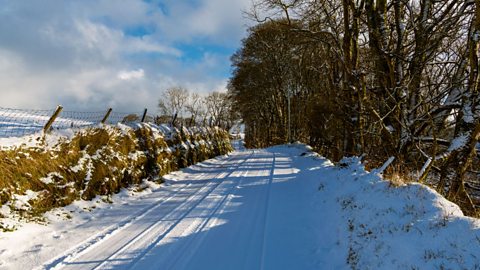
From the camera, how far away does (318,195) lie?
Result: 1022 centimetres

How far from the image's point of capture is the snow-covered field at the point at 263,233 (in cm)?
477

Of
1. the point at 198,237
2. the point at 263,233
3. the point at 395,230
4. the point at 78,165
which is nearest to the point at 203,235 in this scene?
the point at 198,237

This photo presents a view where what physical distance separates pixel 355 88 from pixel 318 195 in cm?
435

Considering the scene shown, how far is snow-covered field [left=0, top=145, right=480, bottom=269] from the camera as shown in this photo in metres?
4.77

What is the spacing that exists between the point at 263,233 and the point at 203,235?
1.23 m

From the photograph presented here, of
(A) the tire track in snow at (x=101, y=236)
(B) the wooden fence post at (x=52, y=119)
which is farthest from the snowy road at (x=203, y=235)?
(B) the wooden fence post at (x=52, y=119)

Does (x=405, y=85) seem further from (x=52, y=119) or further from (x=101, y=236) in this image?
(x=52, y=119)

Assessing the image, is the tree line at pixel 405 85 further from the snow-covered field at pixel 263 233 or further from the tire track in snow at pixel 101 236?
the tire track in snow at pixel 101 236

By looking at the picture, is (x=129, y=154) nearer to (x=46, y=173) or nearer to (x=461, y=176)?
(x=46, y=173)

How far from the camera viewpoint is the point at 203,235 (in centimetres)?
696

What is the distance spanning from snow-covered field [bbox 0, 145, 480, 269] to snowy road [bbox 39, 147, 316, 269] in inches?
0.8

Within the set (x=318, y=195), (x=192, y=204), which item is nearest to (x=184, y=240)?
(x=192, y=204)

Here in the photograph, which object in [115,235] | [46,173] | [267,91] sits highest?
[267,91]

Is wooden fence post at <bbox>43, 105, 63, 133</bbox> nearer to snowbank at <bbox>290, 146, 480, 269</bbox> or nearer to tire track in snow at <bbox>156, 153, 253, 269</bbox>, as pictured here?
tire track in snow at <bbox>156, 153, 253, 269</bbox>
